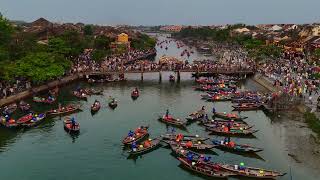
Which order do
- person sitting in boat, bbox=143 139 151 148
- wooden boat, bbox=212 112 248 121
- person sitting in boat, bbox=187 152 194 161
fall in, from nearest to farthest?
1. person sitting in boat, bbox=187 152 194 161
2. person sitting in boat, bbox=143 139 151 148
3. wooden boat, bbox=212 112 248 121

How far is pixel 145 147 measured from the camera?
37.4 m

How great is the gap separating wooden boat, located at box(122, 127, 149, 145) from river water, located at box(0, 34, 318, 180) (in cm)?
86

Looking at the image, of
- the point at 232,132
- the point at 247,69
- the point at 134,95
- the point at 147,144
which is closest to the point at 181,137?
the point at 147,144

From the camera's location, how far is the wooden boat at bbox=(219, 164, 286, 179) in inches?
1247

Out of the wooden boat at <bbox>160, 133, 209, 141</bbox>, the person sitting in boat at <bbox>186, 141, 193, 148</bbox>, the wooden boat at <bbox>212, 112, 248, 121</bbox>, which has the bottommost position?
the person sitting in boat at <bbox>186, 141, 193, 148</bbox>

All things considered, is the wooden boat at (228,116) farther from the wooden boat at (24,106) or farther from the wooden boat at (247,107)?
the wooden boat at (24,106)

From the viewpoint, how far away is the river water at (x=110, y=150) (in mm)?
33375

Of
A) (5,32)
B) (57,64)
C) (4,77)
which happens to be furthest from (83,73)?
(4,77)

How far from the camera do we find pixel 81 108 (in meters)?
52.0

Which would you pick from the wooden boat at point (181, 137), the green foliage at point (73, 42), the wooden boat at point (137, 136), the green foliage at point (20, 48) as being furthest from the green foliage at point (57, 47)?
the wooden boat at point (181, 137)

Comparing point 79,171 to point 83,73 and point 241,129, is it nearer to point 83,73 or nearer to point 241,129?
Result: point 241,129

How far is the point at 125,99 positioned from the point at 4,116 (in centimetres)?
1636

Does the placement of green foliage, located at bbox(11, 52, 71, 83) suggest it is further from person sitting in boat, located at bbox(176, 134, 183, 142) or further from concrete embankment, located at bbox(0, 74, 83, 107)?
person sitting in boat, located at bbox(176, 134, 183, 142)

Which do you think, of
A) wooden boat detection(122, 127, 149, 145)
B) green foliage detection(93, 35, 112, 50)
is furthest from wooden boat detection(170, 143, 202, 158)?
green foliage detection(93, 35, 112, 50)
